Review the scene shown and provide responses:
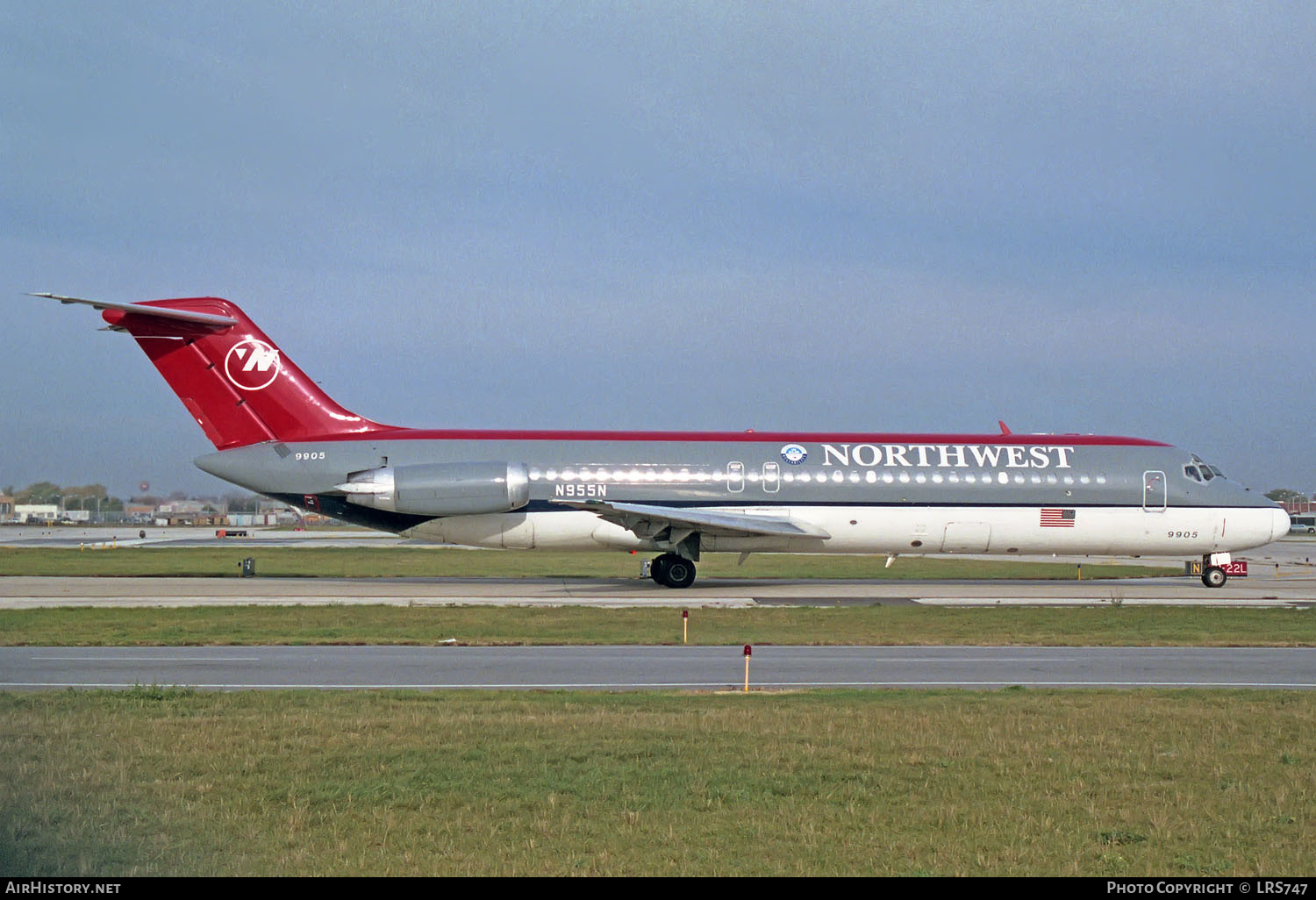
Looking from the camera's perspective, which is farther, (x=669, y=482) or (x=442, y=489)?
(x=669, y=482)

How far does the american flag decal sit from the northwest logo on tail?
21.3 metres

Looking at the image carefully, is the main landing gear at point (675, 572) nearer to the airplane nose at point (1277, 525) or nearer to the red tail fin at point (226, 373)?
the red tail fin at point (226, 373)

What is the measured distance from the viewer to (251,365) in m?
31.1

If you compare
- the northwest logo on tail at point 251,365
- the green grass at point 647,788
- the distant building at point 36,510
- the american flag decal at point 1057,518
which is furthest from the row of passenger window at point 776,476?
the distant building at point 36,510

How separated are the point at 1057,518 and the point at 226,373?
22.9 meters

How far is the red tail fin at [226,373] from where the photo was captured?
30766mm

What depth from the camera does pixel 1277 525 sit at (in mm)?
33375

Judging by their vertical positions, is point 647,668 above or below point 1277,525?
below

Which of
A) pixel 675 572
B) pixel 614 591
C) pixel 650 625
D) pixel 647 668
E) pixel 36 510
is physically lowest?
pixel 647 668

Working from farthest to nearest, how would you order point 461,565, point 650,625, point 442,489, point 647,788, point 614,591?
point 461,565 → point 614,591 → point 442,489 → point 650,625 → point 647,788

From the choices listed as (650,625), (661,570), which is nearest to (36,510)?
(661,570)

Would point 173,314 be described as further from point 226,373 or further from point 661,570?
point 661,570

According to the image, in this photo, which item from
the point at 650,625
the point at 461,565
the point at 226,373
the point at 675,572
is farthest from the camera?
the point at 461,565
